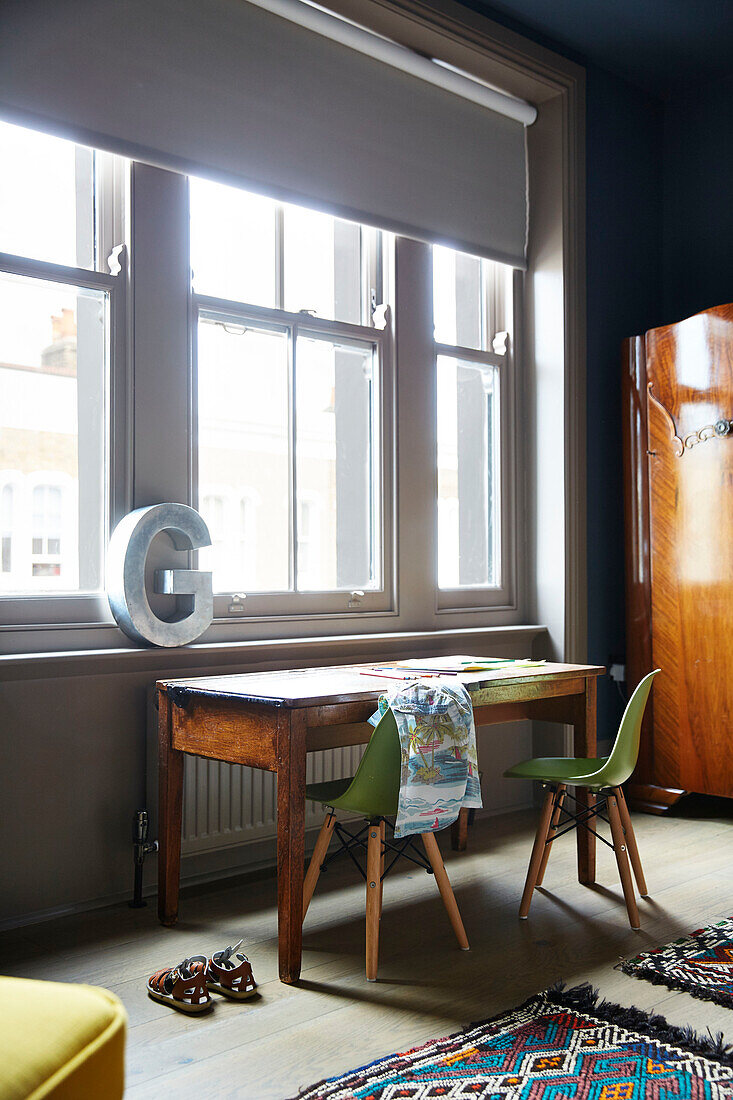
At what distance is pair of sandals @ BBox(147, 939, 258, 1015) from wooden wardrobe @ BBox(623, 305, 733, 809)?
244 cm

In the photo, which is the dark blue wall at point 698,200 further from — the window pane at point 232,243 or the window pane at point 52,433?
the window pane at point 52,433

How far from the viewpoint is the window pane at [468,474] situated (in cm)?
427

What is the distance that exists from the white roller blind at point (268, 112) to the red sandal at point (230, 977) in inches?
95.4

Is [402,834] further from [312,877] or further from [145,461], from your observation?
[145,461]

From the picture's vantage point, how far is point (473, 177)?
424cm

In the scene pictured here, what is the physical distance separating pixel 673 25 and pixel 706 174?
2.40 ft

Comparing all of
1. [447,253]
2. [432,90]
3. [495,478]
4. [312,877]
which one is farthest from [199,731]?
[432,90]

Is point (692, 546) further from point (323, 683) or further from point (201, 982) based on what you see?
point (201, 982)

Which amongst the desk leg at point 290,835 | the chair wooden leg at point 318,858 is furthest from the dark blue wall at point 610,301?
the desk leg at point 290,835

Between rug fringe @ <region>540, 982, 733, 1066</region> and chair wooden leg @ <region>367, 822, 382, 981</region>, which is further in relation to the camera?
chair wooden leg @ <region>367, 822, 382, 981</region>

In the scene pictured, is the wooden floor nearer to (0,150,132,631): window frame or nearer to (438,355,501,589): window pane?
(0,150,132,631): window frame

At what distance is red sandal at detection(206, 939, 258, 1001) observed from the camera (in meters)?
2.31

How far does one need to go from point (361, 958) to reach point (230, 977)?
0.40 meters

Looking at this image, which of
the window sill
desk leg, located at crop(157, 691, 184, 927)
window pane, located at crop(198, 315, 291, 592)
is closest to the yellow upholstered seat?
desk leg, located at crop(157, 691, 184, 927)
